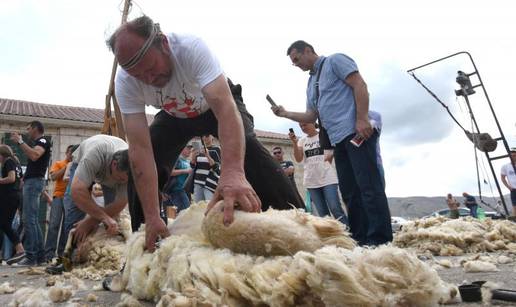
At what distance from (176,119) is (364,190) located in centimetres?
155

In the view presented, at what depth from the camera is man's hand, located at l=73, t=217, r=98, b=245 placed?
4.01 meters

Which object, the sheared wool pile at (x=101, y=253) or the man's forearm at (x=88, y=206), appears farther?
the man's forearm at (x=88, y=206)

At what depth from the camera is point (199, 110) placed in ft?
9.93

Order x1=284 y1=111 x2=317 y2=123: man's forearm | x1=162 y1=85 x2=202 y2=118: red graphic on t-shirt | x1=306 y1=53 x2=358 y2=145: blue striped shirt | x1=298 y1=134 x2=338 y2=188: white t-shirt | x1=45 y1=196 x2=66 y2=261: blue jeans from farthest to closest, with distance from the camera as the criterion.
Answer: x1=45 y1=196 x2=66 y2=261: blue jeans, x1=298 y1=134 x2=338 y2=188: white t-shirt, x1=284 y1=111 x2=317 y2=123: man's forearm, x1=306 y1=53 x2=358 y2=145: blue striped shirt, x1=162 y1=85 x2=202 y2=118: red graphic on t-shirt

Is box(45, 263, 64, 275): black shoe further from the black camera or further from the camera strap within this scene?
the black camera

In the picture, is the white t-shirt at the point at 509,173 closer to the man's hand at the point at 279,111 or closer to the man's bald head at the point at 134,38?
the man's hand at the point at 279,111

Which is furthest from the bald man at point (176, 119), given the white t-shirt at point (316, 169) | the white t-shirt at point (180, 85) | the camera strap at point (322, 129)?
the white t-shirt at point (316, 169)

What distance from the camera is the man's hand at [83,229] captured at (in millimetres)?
4008

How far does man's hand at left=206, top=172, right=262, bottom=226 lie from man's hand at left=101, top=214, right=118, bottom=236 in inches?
89.5

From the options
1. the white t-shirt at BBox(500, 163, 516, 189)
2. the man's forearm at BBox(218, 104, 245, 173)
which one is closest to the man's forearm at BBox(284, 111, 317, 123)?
the man's forearm at BBox(218, 104, 245, 173)

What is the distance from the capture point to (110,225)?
396 centimetres

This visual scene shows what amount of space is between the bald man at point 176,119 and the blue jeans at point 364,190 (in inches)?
28.4

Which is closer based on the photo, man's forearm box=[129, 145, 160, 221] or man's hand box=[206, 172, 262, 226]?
man's hand box=[206, 172, 262, 226]

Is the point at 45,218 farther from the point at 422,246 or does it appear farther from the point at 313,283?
the point at 313,283
